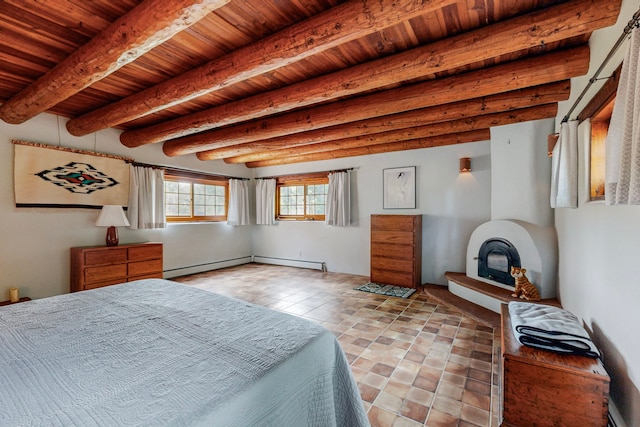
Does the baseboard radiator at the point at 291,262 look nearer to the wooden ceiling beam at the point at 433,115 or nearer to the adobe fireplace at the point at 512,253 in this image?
the wooden ceiling beam at the point at 433,115

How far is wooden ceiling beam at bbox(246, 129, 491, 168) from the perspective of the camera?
13.6ft

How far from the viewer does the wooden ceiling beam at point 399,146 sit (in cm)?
414

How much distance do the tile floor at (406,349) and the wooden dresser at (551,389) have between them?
0.25 metres

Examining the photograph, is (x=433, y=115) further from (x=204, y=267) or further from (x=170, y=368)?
(x=204, y=267)

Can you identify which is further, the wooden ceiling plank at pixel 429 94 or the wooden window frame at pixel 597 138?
the wooden ceiling plank at pixel 429 94

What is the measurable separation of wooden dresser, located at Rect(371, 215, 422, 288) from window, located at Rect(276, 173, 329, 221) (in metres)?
1.60

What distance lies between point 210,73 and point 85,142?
3.06 m

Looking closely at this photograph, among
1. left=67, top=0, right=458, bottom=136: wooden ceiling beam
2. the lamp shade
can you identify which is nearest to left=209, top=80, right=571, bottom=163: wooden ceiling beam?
left=67, top=0, right=458, bottom=136: wooden ceiling beam

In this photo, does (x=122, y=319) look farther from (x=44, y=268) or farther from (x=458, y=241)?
(x=458, y=241)


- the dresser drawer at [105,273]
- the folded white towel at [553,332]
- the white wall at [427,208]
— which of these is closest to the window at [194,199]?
the dresser drawer at [105,273]

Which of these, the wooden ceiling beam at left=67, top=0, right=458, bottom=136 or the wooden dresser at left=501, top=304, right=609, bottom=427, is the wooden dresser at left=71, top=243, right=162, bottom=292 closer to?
the wooden ceiling beam at left=67, top=0, right=458, bottom=136

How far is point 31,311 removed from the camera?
1657 mm

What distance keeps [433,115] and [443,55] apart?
1.28 m

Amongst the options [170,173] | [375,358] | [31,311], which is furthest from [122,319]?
[170,173]
